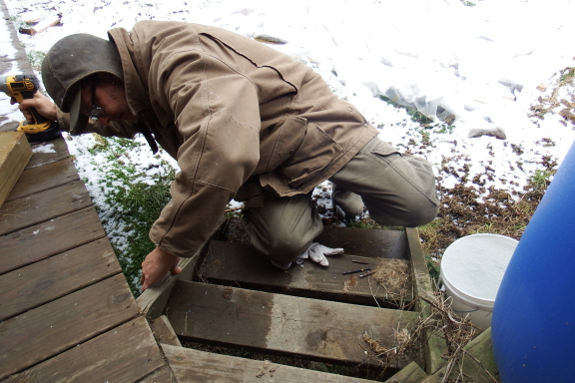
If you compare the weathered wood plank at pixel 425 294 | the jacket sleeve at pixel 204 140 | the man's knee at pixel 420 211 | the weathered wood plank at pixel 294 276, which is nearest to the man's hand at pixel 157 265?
the jacket sleeve at pixel 204 140

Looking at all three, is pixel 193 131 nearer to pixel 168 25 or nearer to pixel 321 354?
pixel 168 25

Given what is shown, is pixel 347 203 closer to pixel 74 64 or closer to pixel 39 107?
pixel 74 64

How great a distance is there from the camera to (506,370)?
4.21ft

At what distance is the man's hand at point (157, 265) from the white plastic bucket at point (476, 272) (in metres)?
1.30

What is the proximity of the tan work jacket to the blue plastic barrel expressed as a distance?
97 cm

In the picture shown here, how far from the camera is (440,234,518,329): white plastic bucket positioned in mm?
1775

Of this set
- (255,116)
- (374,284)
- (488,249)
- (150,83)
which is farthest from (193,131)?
(488,249)

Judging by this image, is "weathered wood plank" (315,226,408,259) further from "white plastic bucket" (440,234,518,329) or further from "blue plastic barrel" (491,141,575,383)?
"blue plastic barrel" (491,141,575,383)

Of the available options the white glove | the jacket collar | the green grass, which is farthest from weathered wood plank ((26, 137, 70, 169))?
the white glove

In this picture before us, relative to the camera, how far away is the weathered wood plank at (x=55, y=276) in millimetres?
1465

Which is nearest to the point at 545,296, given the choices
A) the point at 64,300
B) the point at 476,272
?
the point at 476,272

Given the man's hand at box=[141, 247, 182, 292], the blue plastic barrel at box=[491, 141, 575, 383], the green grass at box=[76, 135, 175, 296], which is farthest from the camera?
the green grass at box=[76, 135, 175, 296]

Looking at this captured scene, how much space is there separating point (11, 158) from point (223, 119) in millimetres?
1263

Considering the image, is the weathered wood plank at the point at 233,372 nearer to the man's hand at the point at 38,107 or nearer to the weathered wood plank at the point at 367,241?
the weathered wood plank at the point at 367,241
